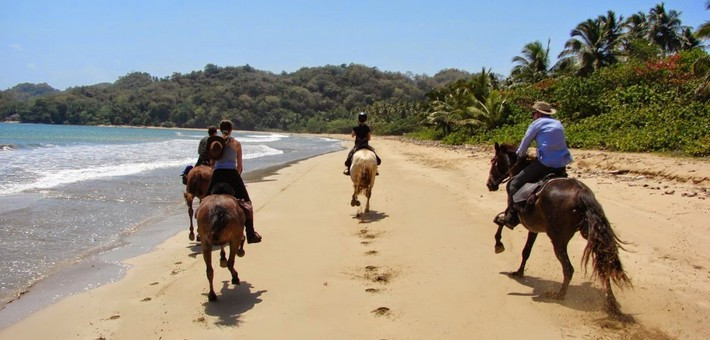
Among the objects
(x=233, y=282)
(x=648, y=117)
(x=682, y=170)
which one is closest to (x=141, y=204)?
(x=233, y=282)

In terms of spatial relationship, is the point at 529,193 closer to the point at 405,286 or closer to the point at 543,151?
the point at 543,151

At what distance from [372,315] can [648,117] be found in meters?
21.7

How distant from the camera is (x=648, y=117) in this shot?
22.2 metres

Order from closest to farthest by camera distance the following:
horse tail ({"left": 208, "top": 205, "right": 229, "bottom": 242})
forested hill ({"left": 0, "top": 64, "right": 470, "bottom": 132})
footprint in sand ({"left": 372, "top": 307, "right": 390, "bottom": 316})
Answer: footprint in sand ({"left": 372, "top": 307, "right": 390, "bottom": 316}) → horse tail ({"left": 208, "top": 205, "right": 229, "bottom": 242}) → forested hill ({"left": 0, "top": 64, "right": 470, "bottom": 132})

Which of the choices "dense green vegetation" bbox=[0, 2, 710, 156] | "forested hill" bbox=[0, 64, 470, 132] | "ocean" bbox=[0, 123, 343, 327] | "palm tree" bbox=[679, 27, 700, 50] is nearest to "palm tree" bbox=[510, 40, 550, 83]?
"dense green vegetation" bbox=[0, 2, 710, 156]

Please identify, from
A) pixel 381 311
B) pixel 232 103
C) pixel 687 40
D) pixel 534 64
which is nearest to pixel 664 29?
pixel 687 40

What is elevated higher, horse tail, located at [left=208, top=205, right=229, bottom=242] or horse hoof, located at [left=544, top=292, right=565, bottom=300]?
horse tail, located at [left=208, top=205, right=229, bottom=242]

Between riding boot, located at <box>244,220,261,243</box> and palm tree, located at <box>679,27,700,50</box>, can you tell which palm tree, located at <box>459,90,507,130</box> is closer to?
palm tree, located at <box>679,27,700,50</box>

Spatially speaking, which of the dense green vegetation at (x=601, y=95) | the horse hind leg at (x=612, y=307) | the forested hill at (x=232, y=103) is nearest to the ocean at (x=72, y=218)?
the horse hind leg at (x=612, y=307)

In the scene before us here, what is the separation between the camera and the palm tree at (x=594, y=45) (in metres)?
39.3

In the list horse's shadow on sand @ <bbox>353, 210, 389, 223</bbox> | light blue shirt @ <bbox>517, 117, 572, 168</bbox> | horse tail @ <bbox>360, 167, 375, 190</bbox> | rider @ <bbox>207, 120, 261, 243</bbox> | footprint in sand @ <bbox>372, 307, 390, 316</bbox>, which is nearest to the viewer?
footprint in sand @ <bbox>372, 307, 390, 316</bbox>

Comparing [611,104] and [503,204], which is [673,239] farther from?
[611,104]

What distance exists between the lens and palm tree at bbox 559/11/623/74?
1547 inches

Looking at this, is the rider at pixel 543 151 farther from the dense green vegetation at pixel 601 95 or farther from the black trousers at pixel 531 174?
the dense green vegetation at pixel 601 95
